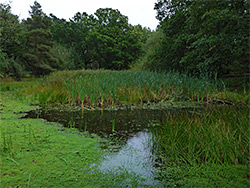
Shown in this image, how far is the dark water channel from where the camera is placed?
2107 mm

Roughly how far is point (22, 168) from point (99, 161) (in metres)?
Answer: 0.79

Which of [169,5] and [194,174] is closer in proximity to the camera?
[194,174]

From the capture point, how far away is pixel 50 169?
1.98 m

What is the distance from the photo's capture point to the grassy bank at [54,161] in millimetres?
1779

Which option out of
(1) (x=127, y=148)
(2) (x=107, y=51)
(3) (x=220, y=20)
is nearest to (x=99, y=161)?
(1) (x=127, y=148)

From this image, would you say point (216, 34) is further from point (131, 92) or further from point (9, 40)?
point (9, 40)

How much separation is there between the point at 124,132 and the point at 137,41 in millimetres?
24325

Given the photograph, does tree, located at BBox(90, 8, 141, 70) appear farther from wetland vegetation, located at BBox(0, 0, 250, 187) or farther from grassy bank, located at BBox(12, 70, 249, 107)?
grassy bank, located at BBox(12, 70, 249, 107)

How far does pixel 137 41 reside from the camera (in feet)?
86.3

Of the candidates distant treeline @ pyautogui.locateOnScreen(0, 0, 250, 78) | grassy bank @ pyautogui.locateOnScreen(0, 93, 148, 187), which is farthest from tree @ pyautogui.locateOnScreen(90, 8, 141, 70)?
grassy bank @ pyautogui.locateOnScreen(0, 93, 148, 187)

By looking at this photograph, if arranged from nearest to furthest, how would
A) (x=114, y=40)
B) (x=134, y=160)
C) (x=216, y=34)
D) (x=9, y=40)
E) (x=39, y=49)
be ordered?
(x=134, y=160), (x=216, y=34), (x=9, y=40), (x=39, y=49), (x=114, y=40)

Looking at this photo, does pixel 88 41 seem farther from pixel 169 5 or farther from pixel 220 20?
pixel 220 20

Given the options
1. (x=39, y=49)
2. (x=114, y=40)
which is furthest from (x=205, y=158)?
(x=114, y=40)

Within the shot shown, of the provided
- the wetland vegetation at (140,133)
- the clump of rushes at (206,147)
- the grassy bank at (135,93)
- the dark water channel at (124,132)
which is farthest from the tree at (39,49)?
the clump of rushes at (206,147)
